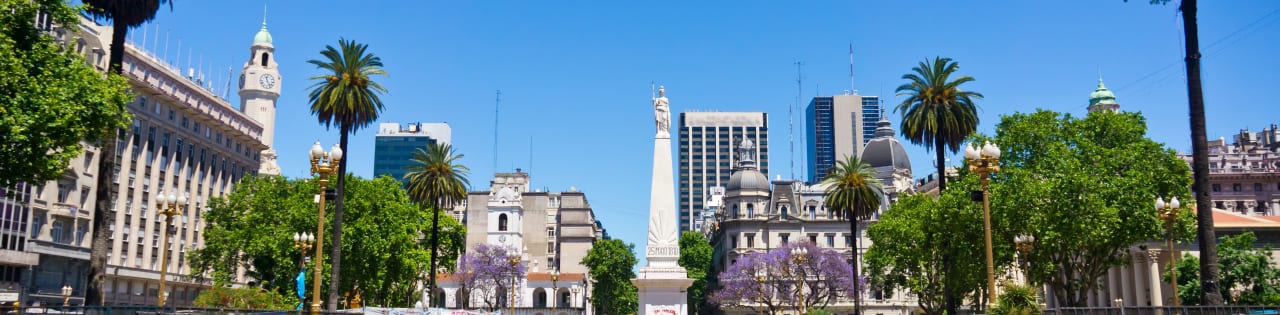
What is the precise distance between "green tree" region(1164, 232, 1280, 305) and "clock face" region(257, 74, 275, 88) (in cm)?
10447

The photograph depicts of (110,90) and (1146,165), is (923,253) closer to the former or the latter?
(1146,165)

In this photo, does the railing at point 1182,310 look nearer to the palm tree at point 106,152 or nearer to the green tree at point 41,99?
the green tree at point 41,99

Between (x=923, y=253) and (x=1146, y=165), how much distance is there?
1462 cm

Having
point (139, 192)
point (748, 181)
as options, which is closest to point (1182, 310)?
point (139, 192)

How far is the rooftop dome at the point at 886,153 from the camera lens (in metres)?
119

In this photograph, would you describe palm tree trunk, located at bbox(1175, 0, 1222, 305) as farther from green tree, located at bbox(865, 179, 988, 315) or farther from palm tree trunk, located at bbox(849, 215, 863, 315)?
palm tree trunk, located at bbox(849, 215, 863, 315)

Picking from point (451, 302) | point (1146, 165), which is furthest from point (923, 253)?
point (451, 302)

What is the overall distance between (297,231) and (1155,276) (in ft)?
154

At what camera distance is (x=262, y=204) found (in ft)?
194

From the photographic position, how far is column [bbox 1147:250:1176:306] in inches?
2110

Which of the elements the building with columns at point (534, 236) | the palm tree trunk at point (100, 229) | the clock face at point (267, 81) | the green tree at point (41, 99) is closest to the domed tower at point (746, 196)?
the building with columns at point (534, 236)

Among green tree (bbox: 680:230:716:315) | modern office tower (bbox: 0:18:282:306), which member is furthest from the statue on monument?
green tree (bbox: 680:230:716:315)

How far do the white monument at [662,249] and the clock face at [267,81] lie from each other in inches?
3357

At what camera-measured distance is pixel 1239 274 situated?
51031mm
